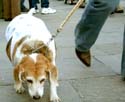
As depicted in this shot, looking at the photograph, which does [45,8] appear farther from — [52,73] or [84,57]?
[52,73]

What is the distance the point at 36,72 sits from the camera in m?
3.41

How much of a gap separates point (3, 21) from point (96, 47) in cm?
330

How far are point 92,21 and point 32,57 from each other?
1.09 m

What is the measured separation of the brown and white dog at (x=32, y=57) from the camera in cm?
343

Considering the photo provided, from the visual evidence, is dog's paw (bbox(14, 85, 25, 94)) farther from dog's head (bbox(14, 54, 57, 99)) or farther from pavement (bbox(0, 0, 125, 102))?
dog's head (bbox(14, 54, 57, 99))

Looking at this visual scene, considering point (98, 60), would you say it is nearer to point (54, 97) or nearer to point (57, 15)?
point (54, 97)

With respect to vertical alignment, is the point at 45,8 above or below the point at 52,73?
below

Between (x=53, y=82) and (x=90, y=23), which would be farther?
(x=90, y=23)

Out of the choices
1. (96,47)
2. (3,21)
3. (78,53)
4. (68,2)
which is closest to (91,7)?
(78,53)

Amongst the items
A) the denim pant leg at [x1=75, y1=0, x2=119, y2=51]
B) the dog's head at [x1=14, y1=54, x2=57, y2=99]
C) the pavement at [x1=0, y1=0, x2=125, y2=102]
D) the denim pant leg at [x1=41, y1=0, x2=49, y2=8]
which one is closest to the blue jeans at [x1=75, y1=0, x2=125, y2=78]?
the denim pant leg at [x1=75, y1=0, x2=119, y2=51]

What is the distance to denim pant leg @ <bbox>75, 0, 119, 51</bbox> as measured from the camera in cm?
420

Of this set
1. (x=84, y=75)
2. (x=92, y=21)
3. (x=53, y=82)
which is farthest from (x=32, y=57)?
(x=84, y=75)

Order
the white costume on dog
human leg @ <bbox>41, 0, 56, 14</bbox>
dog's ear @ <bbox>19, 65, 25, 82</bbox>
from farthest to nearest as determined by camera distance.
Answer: human leg @ <bbox>41, 0, 56, 14</bbox>, the white costume on dog, dog's ear @ <bbox>19, 65, 25, 82</bbox>

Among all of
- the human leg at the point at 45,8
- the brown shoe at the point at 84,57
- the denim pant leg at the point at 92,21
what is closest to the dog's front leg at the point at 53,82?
the denim pant leg at the point at 92,21
